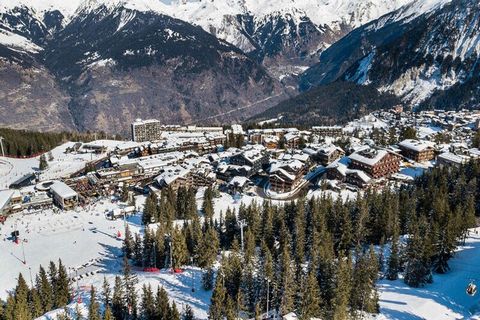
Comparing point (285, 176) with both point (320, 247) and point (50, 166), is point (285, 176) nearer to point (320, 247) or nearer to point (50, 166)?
point (320, 247)

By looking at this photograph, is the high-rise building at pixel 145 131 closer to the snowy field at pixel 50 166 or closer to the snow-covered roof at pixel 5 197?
the snowy field at pixel 50 166

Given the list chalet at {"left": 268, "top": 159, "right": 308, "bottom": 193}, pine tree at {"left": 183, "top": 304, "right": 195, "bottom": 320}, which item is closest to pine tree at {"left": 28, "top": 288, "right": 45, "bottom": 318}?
pine tree at {"left": 183, "top": 304, "right": 195, "bottom": 320}

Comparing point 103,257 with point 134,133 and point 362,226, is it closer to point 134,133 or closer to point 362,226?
point 362,226

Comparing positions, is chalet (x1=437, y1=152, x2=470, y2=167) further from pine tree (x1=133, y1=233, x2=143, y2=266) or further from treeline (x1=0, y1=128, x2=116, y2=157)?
treeline (x1=0, y1=128, x2=116, y2=157)

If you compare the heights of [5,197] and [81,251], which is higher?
[5,197]

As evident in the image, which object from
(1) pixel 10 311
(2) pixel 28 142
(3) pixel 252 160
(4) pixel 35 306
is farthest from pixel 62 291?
(2) pixel 28 142

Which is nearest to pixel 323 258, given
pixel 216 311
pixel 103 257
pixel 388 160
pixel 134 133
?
pixel 216 311
